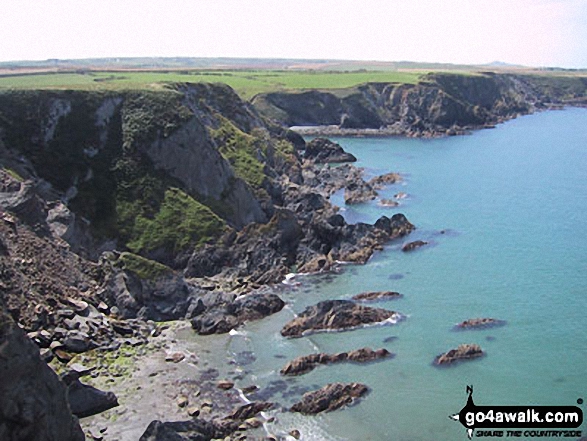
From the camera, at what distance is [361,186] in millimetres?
108000

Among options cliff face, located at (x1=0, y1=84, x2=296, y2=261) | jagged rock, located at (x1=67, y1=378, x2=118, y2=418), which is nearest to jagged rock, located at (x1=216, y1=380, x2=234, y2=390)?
jagged rock, located at (x1=67, y1=378, x2=118, y2=418)

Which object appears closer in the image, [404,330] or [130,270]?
[404,330]

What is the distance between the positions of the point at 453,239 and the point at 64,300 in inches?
1967

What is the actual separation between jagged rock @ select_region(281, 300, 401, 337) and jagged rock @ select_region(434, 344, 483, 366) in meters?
7.95

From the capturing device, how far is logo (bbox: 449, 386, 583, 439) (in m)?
39.4

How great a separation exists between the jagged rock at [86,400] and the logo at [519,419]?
22871 mm

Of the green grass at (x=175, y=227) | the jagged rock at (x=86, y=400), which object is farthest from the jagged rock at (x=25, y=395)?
the green grass at (x=175, y=227)

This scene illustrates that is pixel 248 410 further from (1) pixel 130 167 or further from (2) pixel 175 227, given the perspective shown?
(1) pixel 130 167

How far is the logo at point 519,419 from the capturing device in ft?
129

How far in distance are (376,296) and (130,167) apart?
116 ft

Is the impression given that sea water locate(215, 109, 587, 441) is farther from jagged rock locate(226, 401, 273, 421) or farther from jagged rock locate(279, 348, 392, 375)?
jagged rock locate(226, 401, 273, 421)

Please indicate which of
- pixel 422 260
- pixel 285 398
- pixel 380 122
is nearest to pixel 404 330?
pixel 285 398

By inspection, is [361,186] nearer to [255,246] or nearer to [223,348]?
[255,246]

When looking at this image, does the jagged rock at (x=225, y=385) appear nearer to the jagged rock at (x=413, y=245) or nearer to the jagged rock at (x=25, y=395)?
the jagged rock at (x=25, y=395)
